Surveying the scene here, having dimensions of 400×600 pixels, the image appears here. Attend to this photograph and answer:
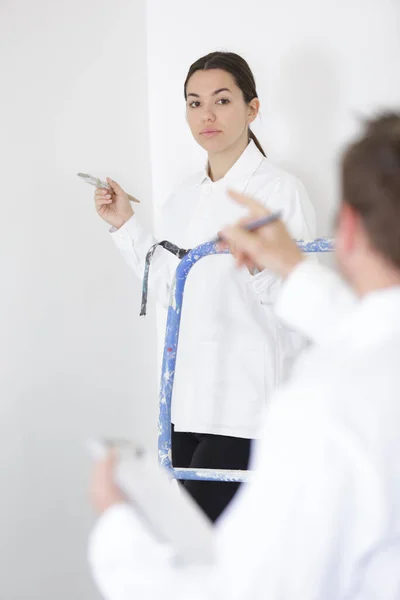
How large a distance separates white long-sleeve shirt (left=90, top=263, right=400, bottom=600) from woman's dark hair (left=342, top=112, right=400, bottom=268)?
6 cm

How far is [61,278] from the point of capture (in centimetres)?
228

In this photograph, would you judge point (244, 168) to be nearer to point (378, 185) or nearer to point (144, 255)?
point (144, 255)

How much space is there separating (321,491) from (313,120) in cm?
165

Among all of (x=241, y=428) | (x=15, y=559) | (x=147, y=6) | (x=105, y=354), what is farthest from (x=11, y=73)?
(x=15, y=559)

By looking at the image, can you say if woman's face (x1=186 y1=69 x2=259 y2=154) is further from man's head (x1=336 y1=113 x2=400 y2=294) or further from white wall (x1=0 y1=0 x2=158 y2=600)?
man's head (x1=336 y1=113 x2=400 y2=294)

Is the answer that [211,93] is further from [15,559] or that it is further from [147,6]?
[15,559]

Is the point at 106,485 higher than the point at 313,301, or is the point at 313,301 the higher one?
A: the point at 313,301

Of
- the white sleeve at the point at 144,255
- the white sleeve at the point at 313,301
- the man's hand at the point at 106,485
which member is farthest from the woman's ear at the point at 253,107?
the man's hand at the point at 106,485

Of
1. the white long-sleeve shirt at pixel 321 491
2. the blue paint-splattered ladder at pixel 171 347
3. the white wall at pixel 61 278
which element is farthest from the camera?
the white wall at pixel 61 278

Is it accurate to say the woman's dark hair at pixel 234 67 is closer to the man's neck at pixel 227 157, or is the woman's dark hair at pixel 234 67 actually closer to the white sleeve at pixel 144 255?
the man's neck at pixel 227 157

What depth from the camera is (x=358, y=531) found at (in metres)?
0.76

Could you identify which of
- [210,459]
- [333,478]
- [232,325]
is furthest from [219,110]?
[333,478]

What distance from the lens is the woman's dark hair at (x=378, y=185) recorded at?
79 cm

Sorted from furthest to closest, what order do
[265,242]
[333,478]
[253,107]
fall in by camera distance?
[253,107], [265,242], [333,478]
